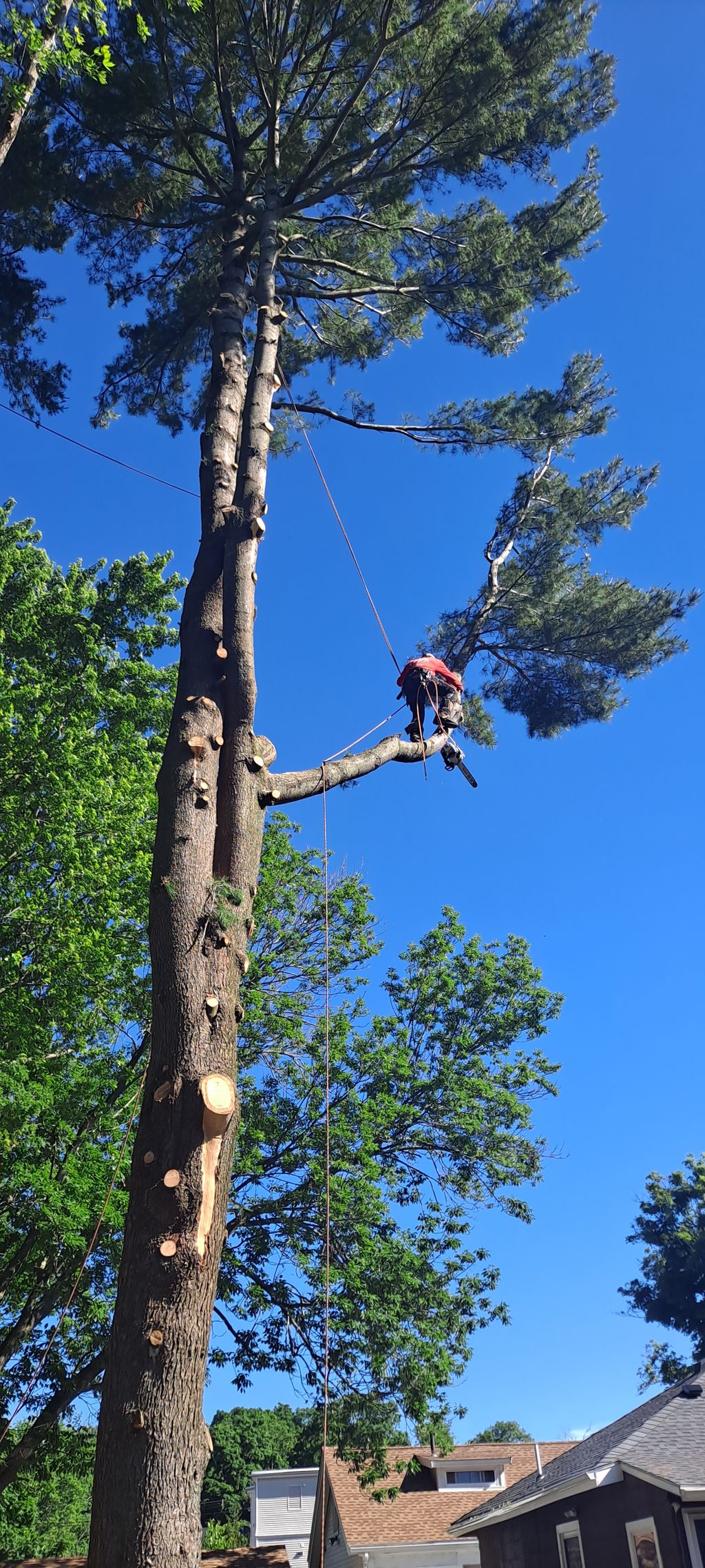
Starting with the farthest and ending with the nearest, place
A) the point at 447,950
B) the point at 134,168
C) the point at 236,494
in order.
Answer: the point at 447,950
the point at 134,168
the point at 236,494

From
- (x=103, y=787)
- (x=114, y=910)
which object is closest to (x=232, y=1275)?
(x=114, y=910)

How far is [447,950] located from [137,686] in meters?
6.00

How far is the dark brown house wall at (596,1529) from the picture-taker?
10758 millimetres

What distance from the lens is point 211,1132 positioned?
373 cm

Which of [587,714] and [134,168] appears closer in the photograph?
[134,168]

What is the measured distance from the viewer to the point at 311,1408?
12.6 m

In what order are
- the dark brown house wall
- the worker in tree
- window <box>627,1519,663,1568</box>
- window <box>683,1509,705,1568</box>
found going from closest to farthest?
the worker in tree → window <box>683,1509,705,1568</box> → the dark brown house wall → window <box>627,1519,663,1568</box>

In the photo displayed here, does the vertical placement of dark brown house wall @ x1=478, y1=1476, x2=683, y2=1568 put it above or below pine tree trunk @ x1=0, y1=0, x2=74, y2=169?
below

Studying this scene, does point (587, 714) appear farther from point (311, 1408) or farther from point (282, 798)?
point (311, 1408)

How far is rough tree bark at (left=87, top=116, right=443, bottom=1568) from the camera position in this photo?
3.15 meters

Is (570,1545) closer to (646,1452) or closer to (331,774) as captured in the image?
(646,1452)


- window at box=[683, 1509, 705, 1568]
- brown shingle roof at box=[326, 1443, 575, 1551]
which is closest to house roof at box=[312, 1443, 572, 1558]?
brown shingle roof at box=[326, 1443, 575, 1551]

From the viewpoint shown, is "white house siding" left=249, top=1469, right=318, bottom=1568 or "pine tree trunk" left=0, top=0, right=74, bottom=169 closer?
"pine tree trunk" left=0, top=0, right=74, bottom=169

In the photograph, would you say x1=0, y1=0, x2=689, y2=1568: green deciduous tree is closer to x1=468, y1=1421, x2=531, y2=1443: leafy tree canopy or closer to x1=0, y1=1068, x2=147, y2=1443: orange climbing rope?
x1=0, y1=1068, x2=147, y2=1443: orange climbing rope
